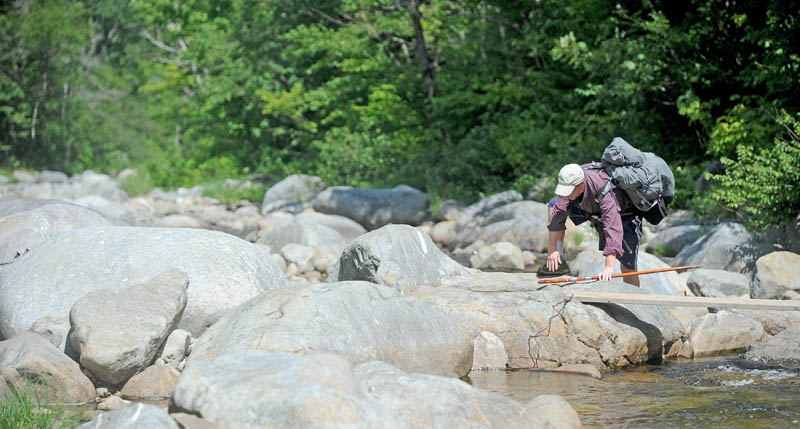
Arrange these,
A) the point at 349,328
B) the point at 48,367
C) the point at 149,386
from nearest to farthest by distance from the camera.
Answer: the point at 48,367, the point at 349,328, the point at 149,386

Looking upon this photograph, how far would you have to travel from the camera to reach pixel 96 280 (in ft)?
24.0

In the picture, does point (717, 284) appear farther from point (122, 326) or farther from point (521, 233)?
point (122, 326)

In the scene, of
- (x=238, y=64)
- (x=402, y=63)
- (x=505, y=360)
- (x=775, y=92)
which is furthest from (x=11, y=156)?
(x=505, y=360)

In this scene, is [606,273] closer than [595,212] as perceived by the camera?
Yes

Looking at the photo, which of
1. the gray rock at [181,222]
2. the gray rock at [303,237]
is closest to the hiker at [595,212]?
the gray rock at [303,237]

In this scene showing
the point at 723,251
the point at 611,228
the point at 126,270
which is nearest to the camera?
the point at 611,228

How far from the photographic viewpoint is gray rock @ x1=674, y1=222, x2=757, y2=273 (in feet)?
38.5

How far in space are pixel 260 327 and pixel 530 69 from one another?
1552 cm

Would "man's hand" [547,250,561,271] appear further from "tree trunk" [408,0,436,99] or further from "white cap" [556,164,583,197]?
"tree trunk" [408,0,436,99]

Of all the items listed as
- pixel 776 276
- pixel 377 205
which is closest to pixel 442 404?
pixel 776 276

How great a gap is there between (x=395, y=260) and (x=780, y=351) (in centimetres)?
341

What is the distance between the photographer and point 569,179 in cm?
714

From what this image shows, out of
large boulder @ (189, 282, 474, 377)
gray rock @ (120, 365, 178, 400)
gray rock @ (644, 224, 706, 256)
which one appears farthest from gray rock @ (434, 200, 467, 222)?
gray rock @ (120, 365, 178, 400)

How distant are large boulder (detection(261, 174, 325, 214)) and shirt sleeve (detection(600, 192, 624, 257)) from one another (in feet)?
52.6
